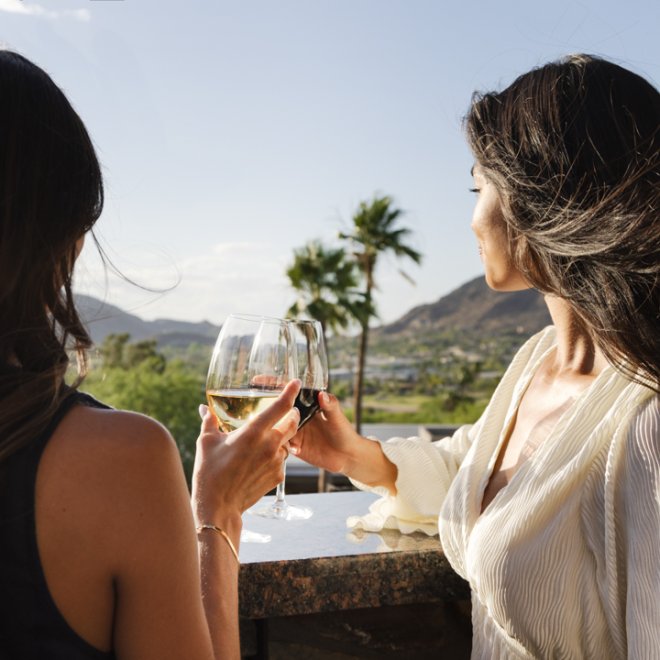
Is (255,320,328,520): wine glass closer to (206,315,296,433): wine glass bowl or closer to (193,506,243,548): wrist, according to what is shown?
(206,315,296,433): wine glass bowl

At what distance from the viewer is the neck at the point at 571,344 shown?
76.6 inches

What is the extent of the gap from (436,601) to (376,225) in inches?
1348

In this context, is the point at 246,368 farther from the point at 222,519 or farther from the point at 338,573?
the point at 338,573

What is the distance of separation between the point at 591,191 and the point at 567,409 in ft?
1.45

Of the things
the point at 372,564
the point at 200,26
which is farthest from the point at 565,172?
the point at 200,26

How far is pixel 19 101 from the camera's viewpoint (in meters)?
1.07

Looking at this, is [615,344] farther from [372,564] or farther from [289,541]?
[289,541]

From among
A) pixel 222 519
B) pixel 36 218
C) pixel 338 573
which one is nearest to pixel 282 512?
pixel 338 573

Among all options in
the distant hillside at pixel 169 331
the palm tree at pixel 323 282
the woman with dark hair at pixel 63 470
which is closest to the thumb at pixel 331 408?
the woman with dark hair at pixel 63 470

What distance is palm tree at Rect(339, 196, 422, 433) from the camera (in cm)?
3562

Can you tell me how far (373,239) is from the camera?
36062 millimetres

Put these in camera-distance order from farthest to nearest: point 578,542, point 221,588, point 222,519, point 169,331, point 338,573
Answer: point 169,331 < point 338,573 < point 578,542 < point 222,519 < point 221,588

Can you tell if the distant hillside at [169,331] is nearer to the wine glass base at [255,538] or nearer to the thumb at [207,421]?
the wine glass base at [255,538]

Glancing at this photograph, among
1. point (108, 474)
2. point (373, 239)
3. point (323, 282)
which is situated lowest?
point (323, 282)
